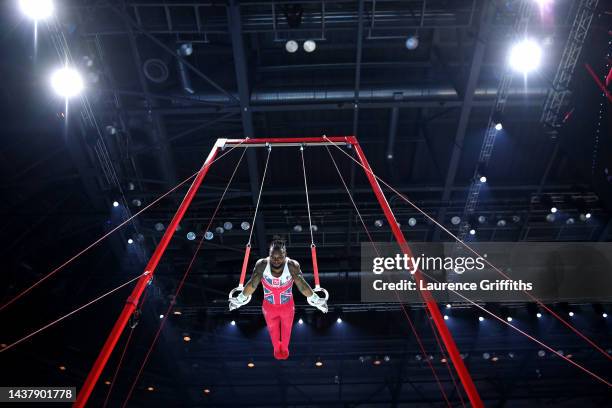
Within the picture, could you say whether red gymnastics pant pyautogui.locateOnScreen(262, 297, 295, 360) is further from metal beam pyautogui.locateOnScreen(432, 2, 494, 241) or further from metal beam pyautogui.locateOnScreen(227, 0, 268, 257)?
metal beam pyautogui.locateOnScreen(432, 2, 494, 241)

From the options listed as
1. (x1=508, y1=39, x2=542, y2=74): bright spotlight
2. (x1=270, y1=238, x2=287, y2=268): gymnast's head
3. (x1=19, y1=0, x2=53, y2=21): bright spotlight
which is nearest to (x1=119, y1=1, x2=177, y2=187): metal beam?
(x1=19, y1=0, x2=53, y2=21): bright spotlight

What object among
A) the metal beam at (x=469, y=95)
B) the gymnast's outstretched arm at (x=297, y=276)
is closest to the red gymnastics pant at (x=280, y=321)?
the gymnast's outstretched arm at (x=297, y=276)

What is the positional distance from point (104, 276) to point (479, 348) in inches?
500

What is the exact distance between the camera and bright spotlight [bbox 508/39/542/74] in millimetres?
7953

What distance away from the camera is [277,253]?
5473mm

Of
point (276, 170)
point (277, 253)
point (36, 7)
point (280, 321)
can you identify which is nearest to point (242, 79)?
point (276, 170)

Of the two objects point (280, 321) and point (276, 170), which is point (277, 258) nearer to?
point (280, 321)

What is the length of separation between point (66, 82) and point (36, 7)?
4.45 ft

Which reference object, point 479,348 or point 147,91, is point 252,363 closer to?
point 479,348

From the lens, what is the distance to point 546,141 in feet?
36.4

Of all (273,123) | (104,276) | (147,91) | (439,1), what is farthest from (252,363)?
(439,1)

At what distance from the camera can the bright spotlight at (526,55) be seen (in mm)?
7953

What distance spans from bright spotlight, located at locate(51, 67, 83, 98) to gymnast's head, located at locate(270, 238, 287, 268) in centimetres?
574

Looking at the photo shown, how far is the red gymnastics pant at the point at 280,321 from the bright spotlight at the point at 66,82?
19.6 ft
